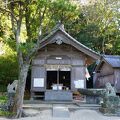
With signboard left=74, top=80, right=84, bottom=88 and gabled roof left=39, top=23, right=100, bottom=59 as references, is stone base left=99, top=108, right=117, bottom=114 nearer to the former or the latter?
signboard left=74, top=80, right=84, bottom=88

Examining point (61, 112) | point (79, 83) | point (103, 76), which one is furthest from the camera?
point (103, 76)

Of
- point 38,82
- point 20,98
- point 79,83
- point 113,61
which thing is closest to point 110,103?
point 20,98

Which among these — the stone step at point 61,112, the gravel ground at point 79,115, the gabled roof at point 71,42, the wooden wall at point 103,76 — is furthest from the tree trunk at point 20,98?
the wooden wall at point 103,76

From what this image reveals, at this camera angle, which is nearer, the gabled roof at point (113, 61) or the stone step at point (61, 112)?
the stone step at point (61, 112)

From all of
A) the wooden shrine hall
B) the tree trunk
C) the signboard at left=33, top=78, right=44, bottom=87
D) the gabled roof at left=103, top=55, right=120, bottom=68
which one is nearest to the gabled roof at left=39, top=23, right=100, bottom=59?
the wooden shrine hall

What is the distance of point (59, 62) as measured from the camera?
20.7 meters

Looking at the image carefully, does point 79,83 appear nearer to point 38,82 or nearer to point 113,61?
point 38,82

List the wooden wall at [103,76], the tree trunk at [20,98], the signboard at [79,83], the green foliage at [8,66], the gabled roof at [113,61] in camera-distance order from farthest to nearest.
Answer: the wooden wall at [103,76], the gabled roof at [113,61], the green foliage at [8,66], the signboard at [79,83], the tree trunk at [20,98]

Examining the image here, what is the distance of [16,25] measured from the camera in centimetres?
1536

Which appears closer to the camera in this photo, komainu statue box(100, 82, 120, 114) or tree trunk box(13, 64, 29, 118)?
tree trunk box(13, 64, 29, 118)

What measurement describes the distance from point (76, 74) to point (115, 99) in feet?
19.9

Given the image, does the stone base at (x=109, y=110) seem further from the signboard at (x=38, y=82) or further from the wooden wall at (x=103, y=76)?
the wooden wall at (x=103, y=76)

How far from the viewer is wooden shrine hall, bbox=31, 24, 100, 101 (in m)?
19.9

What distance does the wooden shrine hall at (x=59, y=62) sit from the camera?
65.3ft
